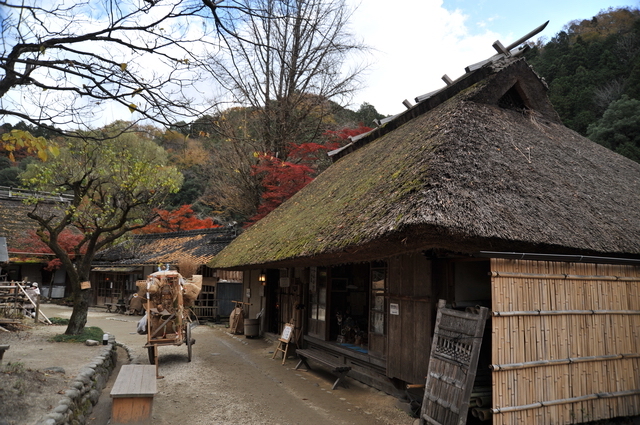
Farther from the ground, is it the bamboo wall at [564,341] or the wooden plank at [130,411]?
the bamboo wall at [564,341]

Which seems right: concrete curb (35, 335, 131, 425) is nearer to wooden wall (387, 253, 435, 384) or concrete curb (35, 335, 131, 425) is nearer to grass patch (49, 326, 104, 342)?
grass patch (49, 326, 104, 342)

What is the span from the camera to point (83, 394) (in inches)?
230

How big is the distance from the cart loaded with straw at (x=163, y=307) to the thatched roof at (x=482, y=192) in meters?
1.83

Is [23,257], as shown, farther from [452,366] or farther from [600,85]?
[600,85]

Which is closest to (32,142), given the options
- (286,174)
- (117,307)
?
(286,174)

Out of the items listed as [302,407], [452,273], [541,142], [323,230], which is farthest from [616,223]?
[302,407]

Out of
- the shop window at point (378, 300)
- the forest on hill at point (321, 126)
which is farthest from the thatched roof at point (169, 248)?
the shop window at point (378, 300)

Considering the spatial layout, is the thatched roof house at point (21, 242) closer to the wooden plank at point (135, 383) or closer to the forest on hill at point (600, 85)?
the wooden plank at point (135, 383)

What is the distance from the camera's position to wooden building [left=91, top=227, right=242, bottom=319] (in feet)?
58.4

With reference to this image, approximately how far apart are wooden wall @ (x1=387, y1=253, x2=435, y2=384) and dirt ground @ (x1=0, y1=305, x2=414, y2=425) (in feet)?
2.11

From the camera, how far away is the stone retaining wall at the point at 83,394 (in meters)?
4.57

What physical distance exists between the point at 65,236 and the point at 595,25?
3772cm

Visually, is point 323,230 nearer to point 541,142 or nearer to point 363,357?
point 363,357

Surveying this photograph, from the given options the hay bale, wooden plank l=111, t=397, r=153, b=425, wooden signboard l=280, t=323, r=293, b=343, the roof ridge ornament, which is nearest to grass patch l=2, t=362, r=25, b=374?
wooden plank l=111, t=397, r=153, b=425
